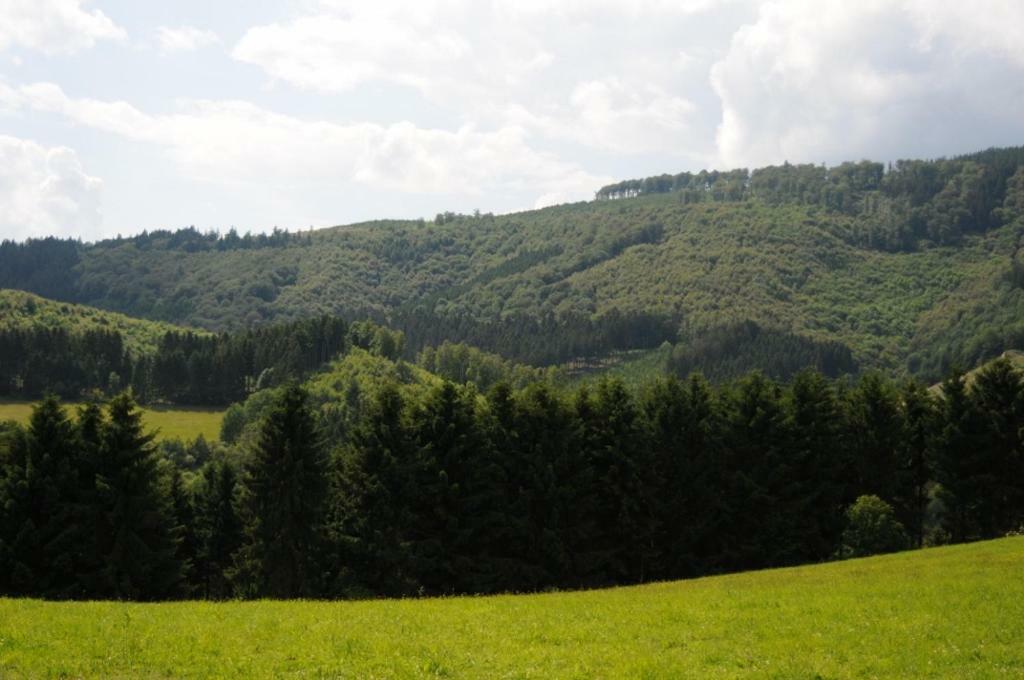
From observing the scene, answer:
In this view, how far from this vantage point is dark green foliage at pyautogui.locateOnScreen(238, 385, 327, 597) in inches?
1959

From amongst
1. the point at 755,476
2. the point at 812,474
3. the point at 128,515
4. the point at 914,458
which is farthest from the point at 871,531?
the point at 128,515

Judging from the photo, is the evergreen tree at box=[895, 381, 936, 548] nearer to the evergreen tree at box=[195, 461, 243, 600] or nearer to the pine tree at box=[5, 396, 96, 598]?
the evergreen tree at box=[195, 461, 243, 600]

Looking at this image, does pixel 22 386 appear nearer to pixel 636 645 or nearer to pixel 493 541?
pixel 493 541

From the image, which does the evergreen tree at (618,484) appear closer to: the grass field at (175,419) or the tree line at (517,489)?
the tree line at (517,489)

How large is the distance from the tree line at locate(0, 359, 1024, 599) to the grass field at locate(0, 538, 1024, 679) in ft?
67.8

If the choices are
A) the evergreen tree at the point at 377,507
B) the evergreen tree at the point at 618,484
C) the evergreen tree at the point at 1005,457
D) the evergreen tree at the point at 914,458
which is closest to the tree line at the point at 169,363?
the evergreen tree at the point at 377,507

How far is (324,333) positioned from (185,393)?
32.8 metres

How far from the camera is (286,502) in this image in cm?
4988

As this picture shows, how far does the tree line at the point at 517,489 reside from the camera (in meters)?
47.5

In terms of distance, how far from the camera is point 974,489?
212 feet

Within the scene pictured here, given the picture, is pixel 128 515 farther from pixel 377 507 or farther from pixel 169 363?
pixel 169 363

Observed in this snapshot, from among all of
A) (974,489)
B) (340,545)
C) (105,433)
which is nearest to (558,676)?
(340,545)

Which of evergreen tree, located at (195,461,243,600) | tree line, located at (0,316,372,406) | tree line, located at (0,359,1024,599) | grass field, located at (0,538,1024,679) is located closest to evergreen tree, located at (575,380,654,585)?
tree line, located at (0,359,1024,599)

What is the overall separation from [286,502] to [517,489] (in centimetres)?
1564
